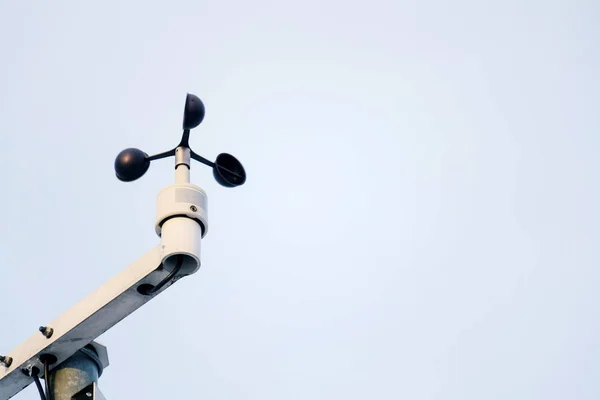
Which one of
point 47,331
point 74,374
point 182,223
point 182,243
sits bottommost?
point 74,374

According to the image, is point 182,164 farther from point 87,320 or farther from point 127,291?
point 87,320

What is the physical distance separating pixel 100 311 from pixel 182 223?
1.81ft

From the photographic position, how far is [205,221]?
405 centimetres

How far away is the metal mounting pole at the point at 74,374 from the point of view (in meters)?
3.98

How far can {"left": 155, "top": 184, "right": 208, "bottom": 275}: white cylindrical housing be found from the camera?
3.81 m

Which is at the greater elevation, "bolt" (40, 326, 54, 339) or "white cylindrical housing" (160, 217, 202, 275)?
"white cylindrical housing" (160, 217, 202, 275)

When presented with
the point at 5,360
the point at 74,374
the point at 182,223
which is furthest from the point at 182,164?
the point at 5,360

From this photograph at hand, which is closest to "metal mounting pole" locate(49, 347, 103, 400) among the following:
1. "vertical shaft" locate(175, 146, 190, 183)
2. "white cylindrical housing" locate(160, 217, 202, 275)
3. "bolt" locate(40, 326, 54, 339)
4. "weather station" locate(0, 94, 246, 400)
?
"weather station" locate(0, 94, 246, 400)

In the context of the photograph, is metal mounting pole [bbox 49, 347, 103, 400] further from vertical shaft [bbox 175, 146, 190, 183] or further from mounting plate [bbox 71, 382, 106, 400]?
vertical shaft [bbox 175, 146, 190, 183]

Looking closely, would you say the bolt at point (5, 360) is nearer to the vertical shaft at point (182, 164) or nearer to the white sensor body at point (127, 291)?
the white sensor body at point (127, 291)

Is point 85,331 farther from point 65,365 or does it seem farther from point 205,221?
point 205,221

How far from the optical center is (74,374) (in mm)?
4039

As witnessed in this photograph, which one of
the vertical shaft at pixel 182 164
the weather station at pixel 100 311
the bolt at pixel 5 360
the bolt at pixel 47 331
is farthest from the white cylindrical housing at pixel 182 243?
the bolt at pixel 5 360

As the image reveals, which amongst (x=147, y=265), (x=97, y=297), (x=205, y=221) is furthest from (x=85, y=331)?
(x=205, y=221)
